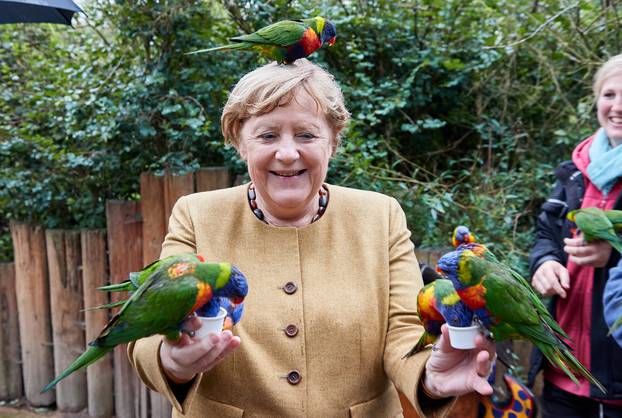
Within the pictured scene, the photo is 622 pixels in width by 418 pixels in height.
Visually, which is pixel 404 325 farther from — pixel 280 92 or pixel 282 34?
pixel 282 34

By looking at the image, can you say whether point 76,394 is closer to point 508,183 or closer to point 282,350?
point 282,350

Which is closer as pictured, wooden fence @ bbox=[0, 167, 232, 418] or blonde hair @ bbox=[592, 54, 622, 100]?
blonde hair @ bbox=[592, 54, 622, 100]

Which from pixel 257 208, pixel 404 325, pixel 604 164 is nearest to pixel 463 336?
pixel 404 325

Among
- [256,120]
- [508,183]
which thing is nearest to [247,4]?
[508,183]

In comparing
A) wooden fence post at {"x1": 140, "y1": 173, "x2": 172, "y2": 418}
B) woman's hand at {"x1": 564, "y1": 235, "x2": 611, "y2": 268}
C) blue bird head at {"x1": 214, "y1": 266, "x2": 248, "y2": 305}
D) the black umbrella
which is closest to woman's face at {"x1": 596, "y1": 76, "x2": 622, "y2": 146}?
woman's hand at {"x1": 564, "y1": 235, "x2": 611, "y2": 268}

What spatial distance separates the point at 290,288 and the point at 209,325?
1.31 feet

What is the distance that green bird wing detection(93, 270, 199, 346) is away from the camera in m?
1.30

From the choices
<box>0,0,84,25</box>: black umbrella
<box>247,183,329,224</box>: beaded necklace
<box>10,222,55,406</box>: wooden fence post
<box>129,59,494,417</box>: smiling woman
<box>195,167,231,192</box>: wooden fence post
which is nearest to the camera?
<box>129,59,494,417</box>: smiling woman

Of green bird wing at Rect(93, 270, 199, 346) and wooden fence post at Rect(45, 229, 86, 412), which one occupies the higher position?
green bird wing at Rect(93, 270, 199, 346)

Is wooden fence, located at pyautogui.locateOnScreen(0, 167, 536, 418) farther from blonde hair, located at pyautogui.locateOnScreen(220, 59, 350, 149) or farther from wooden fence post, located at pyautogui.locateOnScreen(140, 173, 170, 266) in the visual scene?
blonde hair, located at pyautogui.locateOnScreen(220, 59, 350, 149)

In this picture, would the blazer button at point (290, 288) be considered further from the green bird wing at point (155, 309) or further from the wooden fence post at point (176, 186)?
the wooden fence post at point (176, 186)

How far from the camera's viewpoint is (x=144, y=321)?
1.32m

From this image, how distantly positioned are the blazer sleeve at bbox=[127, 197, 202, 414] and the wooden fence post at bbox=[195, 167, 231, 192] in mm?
1640

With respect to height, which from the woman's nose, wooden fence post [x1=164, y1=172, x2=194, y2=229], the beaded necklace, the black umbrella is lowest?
the beaded necklace
